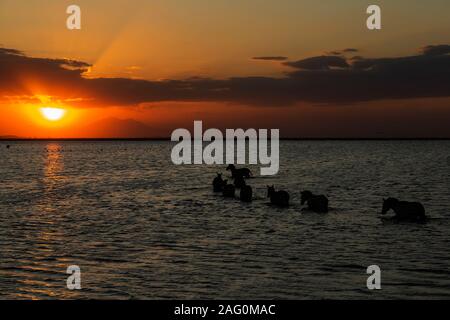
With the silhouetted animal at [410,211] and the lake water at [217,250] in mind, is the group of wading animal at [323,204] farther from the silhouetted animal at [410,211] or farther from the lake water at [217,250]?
the lake water at [217,250]

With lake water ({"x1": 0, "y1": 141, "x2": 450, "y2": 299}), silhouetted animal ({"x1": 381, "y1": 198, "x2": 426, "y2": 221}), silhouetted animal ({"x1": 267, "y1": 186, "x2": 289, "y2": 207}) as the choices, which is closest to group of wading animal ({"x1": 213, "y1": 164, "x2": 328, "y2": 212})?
silhouetted animal ({"x1": 267, "y1": 186, "x2": 289, "y2": 207})

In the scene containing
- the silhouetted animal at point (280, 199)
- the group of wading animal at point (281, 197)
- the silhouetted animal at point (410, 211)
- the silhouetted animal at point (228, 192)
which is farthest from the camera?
the silhouetted animal at point (228, 192)

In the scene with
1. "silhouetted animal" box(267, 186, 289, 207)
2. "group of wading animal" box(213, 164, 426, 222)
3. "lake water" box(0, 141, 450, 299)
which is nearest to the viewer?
"lake water" box(0, 141, 450, 299)

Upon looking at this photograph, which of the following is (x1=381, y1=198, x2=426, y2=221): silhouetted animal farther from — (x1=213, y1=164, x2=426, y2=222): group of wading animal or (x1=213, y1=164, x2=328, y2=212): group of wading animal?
(x1=213, y1=164, x2=328, y2=212): group of wading animal

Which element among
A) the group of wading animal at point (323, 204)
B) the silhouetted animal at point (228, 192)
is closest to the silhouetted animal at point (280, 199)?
the group of wading animal at point (323, 204)

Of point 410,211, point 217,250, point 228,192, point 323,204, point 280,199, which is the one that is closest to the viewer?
point 217,250

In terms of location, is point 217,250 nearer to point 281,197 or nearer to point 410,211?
point 410,211

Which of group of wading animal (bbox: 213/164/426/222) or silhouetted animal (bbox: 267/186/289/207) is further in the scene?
silhouetted animal (bbox: 267/186/289/207)

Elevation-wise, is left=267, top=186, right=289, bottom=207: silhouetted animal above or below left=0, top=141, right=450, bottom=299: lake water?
above

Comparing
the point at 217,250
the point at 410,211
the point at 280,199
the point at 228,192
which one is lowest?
the point at 217,250

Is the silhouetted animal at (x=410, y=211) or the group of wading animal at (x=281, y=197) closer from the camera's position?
the silhouetted animal at (x=410, y=211)

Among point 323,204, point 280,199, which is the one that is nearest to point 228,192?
point 280,199

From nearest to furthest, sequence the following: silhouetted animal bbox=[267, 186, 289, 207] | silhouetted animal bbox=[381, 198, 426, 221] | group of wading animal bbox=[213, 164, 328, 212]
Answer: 1. silhouetted animal bbox=[381, 198, 426, 221]
2. group of wading animal bbox=[213, 164, 328, 212]
3. silhouetted animal bbox=[267, 186, 289, 207]

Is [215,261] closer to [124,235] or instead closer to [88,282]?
[88,282]
